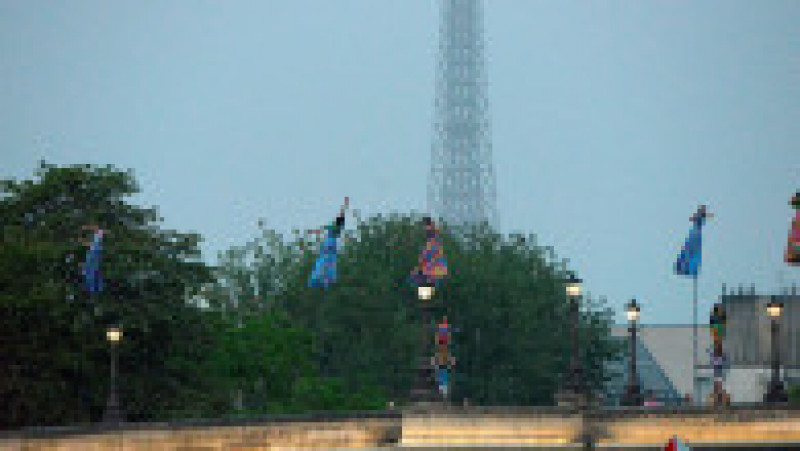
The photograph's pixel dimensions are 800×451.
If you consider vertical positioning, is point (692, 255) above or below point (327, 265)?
above

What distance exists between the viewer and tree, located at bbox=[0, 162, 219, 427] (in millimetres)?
87812

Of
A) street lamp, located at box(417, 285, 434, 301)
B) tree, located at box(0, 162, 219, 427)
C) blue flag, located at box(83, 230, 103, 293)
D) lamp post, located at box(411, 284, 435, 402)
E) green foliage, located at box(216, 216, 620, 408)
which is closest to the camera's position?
lamp post, located at box(411, 284, 435, 402)

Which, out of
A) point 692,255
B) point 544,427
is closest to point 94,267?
point 544,427

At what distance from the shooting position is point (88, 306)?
301 feet

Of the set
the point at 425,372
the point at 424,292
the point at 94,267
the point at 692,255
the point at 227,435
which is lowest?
the point at 227,435

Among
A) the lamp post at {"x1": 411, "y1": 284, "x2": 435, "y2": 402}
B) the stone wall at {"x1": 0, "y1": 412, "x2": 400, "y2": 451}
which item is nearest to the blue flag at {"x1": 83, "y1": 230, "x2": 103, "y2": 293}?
the stone wall at {"x1": 0, "y1": 412, "x2": 400, "y2": 451}

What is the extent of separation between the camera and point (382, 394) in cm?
13225

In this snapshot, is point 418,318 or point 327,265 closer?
point 327,265

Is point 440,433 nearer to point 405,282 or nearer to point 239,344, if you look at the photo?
point 239,344

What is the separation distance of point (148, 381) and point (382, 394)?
135 feet

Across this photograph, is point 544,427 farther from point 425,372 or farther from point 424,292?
point 424,292

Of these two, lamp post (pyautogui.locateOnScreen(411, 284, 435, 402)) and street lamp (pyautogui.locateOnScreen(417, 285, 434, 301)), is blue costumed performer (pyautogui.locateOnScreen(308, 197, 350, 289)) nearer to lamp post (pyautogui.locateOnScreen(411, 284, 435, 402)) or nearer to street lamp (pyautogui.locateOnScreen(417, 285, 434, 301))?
lamp post (pyautogui.locateOnScreen(411, 284, 435, 402))

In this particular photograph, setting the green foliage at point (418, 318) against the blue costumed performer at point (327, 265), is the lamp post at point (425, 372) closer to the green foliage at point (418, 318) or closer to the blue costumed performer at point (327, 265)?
the blue costumed performer at point (327, 265)

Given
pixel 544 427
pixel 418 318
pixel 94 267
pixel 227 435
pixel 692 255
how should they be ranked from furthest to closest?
1. pixel 418 318
2. pixel 692 255
3. pixel 94 267
4. pixel 544 427
5. pixel 227 435
